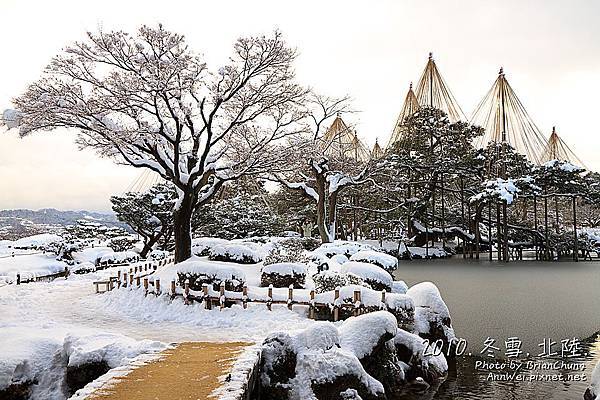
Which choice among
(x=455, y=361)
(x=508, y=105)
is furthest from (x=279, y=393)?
(x=508, y=105)

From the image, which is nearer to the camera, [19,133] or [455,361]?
[455,361]

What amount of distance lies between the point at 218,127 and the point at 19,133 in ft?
19.9

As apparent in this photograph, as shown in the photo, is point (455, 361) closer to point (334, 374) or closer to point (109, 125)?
point (334, 374)

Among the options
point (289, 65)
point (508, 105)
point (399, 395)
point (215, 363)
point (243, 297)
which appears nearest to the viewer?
point (215, 363)

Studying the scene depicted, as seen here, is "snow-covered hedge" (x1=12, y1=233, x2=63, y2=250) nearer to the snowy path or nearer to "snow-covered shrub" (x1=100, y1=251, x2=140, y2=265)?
"snow-covered shrub" (x1=100, y1=251, x2=140, y2=265)

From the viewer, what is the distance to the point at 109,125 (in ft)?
50.9

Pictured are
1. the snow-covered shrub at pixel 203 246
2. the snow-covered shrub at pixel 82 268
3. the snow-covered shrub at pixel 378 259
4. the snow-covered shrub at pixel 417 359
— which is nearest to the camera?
the snow-covered shrub at pixel 417 359

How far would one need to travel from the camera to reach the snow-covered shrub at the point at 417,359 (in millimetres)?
8945

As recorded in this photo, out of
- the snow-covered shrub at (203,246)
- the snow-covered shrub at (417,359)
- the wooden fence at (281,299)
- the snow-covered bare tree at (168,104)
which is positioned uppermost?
the snow-covered bare tree at (168,104)

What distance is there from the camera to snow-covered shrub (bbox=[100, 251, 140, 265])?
24.8 metres

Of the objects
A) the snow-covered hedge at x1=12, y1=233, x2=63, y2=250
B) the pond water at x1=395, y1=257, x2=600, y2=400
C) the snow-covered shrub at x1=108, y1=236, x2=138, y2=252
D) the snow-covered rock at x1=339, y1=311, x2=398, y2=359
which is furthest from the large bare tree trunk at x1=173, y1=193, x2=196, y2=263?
the snow-covered hedge at x1=12, y1=233, x2=63, y2=250

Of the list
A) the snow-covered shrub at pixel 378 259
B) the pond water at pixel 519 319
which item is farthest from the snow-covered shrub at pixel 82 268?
the pond water at pixel 519 319

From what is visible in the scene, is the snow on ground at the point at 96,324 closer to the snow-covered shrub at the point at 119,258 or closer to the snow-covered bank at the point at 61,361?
the snow-covered bank at the point at 61,361

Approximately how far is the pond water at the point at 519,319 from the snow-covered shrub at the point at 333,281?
8.29 ft
